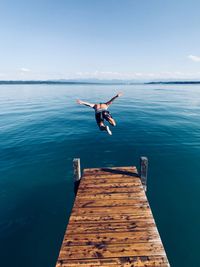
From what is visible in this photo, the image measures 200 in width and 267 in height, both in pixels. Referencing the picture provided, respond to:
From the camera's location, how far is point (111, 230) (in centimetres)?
686

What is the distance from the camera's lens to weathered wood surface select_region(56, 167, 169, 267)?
5.74m

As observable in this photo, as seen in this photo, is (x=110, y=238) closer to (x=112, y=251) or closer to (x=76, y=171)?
(x=112, y=251)

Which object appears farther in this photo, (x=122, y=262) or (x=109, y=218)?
(x=109, y=218)

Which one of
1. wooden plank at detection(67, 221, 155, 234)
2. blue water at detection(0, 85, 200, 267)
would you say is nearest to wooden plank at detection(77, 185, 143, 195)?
wooden plank at detection(67, 221, 155, 234)

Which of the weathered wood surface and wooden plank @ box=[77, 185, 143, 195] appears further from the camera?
wooden plank @ box=[77, 185, 143, 195]

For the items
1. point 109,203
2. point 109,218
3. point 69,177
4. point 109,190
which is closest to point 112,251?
point 109,218

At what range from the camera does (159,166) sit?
16.2 m

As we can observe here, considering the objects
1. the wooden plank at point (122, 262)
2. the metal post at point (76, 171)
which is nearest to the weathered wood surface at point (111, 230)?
the wooden plank at point (122, 262)

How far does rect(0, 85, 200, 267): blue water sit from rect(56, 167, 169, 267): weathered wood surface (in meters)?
3.39

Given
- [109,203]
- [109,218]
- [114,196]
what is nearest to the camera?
[109,218]

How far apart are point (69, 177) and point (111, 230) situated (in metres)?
8.83

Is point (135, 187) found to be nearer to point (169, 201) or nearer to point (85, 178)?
point (85, 178)

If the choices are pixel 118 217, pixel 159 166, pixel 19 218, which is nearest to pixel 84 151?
pixel 159 166

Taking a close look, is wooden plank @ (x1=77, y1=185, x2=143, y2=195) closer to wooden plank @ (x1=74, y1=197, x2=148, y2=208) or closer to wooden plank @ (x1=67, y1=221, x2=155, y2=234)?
wooden plank @ (x1=74, y1=197, x2=148, y2=208)
